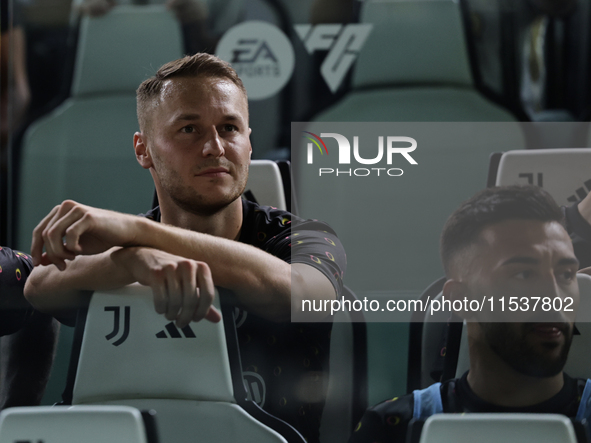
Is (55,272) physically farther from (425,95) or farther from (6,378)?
(425,95)

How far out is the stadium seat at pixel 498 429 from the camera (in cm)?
95

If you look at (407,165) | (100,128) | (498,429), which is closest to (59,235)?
(100,128)

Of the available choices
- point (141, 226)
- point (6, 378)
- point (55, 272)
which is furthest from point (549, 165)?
point (6, 378)

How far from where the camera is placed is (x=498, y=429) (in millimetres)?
974

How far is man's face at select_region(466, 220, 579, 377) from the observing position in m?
1.09

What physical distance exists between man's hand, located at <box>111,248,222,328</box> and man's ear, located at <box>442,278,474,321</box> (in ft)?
1.51

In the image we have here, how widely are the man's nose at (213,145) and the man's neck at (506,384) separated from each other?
687 mm

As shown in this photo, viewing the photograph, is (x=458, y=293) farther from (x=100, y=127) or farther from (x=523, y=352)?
(x=100, y=127)

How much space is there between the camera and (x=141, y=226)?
3.67 feet

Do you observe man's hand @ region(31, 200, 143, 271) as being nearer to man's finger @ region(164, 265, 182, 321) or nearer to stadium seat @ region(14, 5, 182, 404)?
man's finger @ region(164, 265, 182, 321)

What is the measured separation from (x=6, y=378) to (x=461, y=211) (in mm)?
1043

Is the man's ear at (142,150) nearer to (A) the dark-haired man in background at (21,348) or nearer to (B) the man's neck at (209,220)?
(B) the man's neck at (209,220)

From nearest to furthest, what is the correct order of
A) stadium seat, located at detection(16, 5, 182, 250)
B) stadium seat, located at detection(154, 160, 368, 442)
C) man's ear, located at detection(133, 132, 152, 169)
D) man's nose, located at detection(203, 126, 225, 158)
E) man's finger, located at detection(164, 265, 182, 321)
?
man's finger, located at detection(164, 265, 182, 321) → stadium seat, located at detection(154, 160, 368, 442) → man's nose, located at detection(203, 126, 225, 158) → man's ear, located at detection(133, 132, 152, 169) → stadium seat, located at detection(16, 5, 182, 250)

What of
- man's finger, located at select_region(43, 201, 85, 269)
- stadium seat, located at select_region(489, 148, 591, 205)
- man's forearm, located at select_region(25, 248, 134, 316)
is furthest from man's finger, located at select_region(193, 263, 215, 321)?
stadium seat, located at select_region(489, 148, 591, 205)
